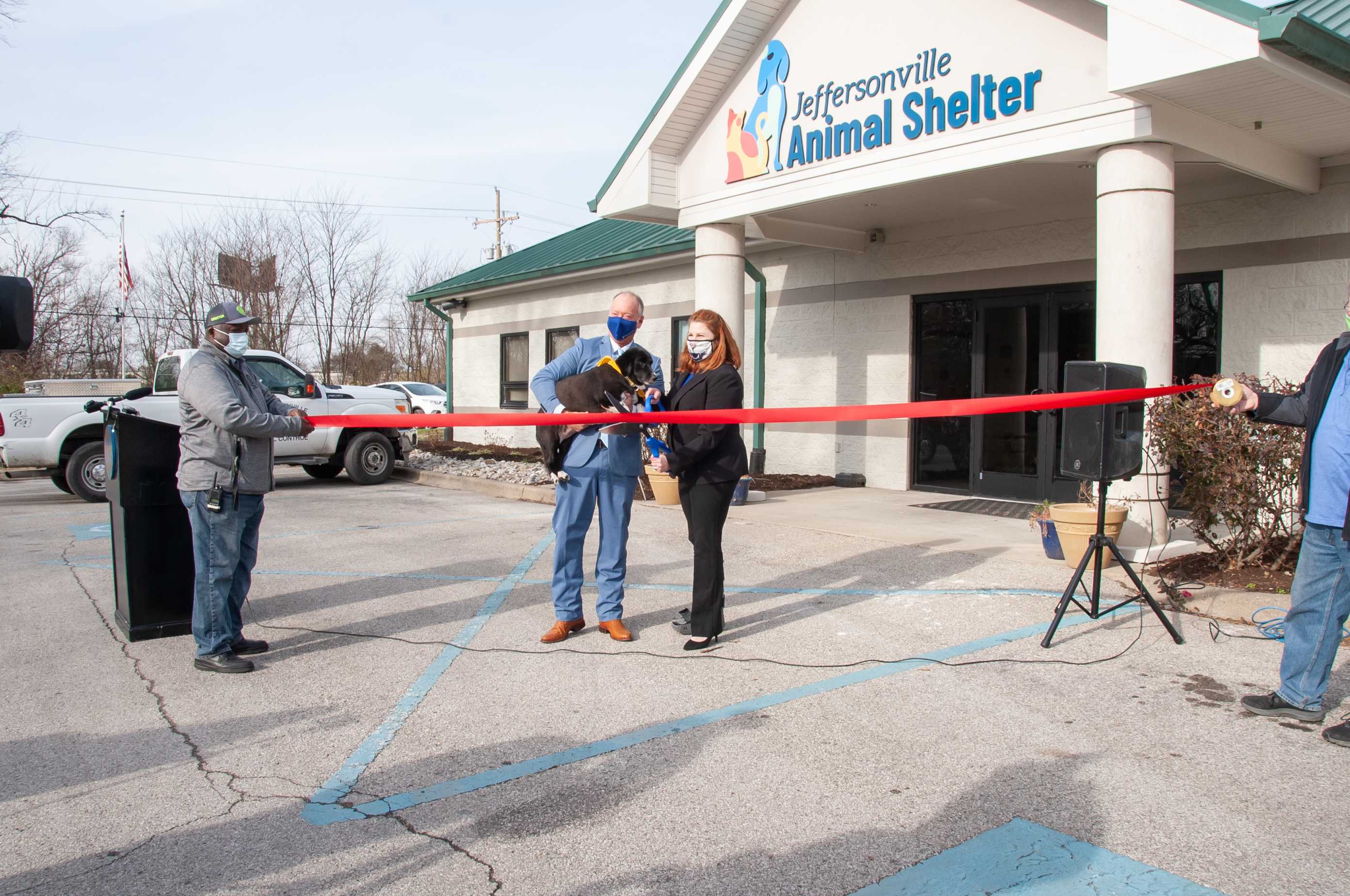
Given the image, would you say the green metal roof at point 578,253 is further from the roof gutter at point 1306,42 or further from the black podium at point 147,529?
the black podium at point 147,529

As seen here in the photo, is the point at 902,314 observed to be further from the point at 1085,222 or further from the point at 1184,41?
the point at 1184,41

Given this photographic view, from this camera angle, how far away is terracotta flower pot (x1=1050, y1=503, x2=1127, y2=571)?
7441mm

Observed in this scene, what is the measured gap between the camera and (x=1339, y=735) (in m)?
4.06

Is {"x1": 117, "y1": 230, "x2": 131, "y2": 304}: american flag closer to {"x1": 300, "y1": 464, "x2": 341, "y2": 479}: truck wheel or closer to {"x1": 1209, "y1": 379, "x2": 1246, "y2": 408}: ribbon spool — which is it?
{"x1": 300, "y1": 464, "x2": 341, "y2": 479}: truck wheel

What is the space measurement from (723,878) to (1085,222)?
379 inches

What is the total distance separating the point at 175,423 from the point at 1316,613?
1075cm

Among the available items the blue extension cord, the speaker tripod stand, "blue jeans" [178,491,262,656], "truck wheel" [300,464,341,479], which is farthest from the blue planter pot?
"truck wheel" [300,464,341,479]

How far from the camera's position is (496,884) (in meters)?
2.98

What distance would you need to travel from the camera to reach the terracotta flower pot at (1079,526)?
744cm

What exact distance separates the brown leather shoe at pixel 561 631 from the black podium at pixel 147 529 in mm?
2211

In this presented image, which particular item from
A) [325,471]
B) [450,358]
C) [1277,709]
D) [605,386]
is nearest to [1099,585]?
[1277,709]

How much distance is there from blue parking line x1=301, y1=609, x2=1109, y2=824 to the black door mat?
5099mm

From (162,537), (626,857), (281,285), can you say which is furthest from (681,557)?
(281,285)

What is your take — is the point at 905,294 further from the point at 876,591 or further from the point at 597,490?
the point at 597,490
